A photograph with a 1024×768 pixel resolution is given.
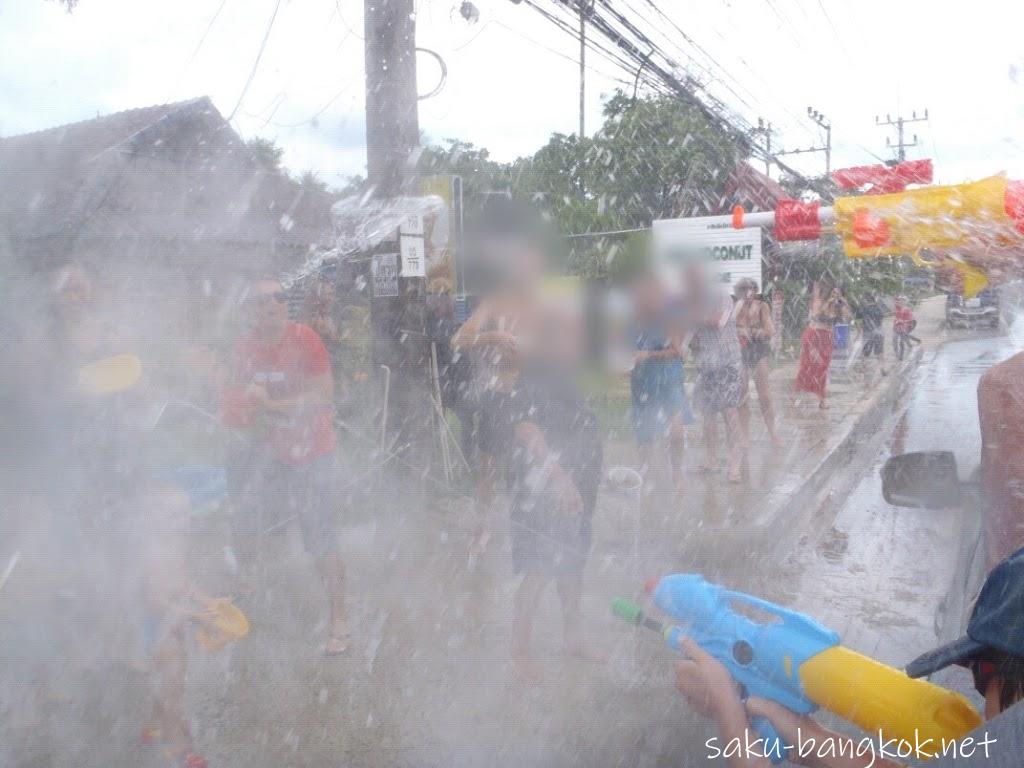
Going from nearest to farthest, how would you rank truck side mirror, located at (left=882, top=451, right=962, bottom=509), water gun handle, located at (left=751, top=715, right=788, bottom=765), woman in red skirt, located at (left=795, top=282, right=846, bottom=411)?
1. water gun handle, located at (left=751, top=715, right=788, bottom=765)
2. truck side mirror, located at (left=882, top=451, right=962, bottom=509)
3. woman in red skirt, located at (left=795, top=282, right=846, bottom=411)

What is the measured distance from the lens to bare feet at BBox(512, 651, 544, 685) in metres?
3.40

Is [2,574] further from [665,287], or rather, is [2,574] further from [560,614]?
[665,287]

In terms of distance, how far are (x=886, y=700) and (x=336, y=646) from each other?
2709mm

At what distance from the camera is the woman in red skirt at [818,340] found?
32.4ft

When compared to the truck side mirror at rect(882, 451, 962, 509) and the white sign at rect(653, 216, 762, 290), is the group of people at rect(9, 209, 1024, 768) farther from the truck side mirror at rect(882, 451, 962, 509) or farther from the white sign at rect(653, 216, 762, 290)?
the truck side mirror at rect(882, 451, 962, 509)

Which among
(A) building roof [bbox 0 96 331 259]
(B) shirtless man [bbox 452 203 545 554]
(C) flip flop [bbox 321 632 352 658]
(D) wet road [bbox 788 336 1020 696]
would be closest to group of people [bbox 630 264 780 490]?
(B) shirtless man [bbox 452 203 545 554]

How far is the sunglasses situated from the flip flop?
2.84 m

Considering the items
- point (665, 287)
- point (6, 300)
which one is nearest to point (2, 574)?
point (6, 300)

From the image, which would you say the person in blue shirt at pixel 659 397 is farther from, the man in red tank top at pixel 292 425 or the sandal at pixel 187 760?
the sandal at pixel 187 760

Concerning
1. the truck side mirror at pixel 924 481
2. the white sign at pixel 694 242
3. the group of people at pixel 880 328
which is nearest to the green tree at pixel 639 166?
the white sign at pixel 694 242

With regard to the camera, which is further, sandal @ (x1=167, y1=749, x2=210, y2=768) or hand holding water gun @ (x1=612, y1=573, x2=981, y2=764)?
sandal @ (x1=167, y1=749, x2=210, y2=768)

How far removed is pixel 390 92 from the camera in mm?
5004

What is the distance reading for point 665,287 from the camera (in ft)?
11.4

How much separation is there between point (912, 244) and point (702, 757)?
70.9 inches
